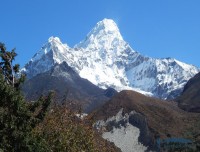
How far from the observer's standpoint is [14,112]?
42.3 meters

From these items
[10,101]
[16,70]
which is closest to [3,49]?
[16,70]

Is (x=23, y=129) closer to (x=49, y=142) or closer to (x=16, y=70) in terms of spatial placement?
(x=49, y=142)

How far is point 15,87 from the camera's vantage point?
4544cm

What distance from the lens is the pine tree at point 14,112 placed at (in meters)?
40.5

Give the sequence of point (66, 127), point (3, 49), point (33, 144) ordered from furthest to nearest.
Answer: point (3, 49) < point (66, 127) < point (33, 144)

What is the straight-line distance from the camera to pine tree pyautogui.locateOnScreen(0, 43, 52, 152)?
4050 centimetres

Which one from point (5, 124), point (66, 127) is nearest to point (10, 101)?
point (5, 124)

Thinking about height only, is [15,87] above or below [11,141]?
above

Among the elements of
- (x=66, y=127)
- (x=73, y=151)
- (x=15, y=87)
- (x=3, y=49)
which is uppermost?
(x=3, y=49)

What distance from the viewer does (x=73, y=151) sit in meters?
40.8

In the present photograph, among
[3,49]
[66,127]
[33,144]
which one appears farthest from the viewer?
[3,49]

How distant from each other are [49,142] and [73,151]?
2.48 m

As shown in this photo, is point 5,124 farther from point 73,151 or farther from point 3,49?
point 3,49

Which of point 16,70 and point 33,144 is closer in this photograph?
point 33,144
